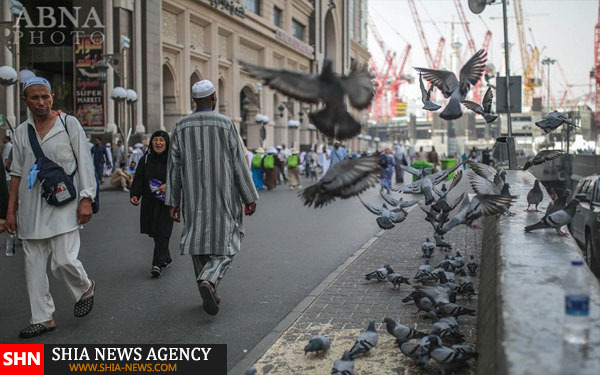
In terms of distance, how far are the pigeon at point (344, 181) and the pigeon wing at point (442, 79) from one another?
1.82m

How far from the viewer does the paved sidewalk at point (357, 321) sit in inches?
167

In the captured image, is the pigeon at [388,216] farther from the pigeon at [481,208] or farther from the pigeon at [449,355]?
the pigeon at [449,355]

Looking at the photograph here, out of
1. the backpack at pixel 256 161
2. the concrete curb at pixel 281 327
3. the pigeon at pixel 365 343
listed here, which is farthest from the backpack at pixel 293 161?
the pigeon at pixel 365 343

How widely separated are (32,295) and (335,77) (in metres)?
3.03

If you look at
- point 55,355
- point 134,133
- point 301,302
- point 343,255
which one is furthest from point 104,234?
point 134,133

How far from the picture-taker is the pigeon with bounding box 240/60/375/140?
11.6 ft

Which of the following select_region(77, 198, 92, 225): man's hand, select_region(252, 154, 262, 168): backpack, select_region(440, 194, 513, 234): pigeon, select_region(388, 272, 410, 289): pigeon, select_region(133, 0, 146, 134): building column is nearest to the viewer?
select_region(440, 194, 513, 234): pigeon

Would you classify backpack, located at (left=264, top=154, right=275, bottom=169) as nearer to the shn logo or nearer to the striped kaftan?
the striped kaftan

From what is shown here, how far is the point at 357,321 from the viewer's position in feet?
17.5

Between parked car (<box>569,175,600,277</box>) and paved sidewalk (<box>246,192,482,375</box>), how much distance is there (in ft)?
4.64

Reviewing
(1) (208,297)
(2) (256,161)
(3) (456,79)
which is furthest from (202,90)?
(2) (256,161)

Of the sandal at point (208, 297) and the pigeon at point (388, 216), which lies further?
the sandal at point (208, 297)

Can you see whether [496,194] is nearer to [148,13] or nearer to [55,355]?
[55,355]

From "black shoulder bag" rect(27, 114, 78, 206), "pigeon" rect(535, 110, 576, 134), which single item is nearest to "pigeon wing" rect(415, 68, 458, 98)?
"pigeon" rect(535, 110, 576, 134)
